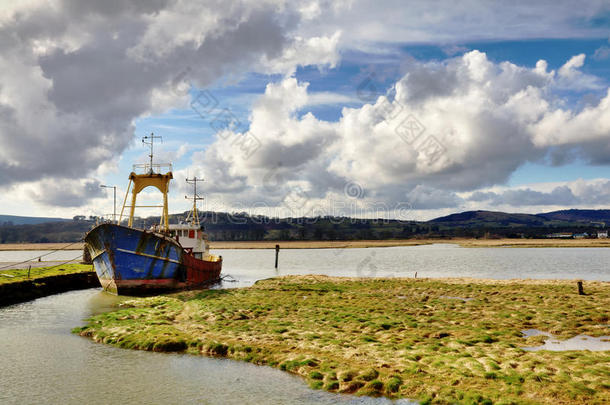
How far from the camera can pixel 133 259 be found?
37094 millimetres

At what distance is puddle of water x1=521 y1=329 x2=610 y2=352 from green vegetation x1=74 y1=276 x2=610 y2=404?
68 centimetres

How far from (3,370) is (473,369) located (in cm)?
1801

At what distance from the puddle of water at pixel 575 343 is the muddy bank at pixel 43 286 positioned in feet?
118

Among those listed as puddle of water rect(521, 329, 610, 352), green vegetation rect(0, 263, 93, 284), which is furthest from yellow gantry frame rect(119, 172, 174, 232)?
puddle of water rect(521, 329, 610, 352)

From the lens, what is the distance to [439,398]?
12953 millimetres

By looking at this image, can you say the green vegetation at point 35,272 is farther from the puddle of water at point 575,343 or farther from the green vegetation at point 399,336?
the puddle of water at point 575,343

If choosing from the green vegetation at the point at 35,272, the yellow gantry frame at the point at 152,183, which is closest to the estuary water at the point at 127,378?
the green vegetation at the point at 35,272

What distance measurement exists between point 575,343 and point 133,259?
1280 inches

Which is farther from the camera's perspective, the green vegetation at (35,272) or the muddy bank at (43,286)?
the green vegetation at (35,272)

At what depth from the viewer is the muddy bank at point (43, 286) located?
3346cm

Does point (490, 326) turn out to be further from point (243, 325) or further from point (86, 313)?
point (86, 313)

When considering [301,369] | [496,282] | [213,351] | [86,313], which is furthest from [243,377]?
[496,282]


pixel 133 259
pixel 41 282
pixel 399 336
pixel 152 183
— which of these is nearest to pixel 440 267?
pixel 152 183

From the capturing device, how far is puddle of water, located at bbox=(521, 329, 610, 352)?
18625 mm
